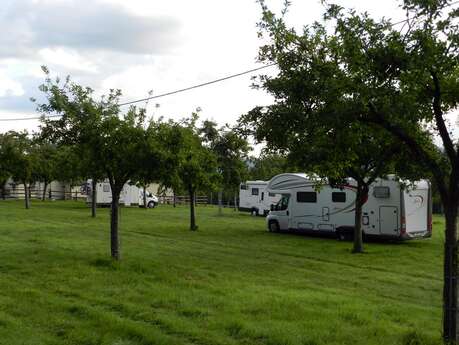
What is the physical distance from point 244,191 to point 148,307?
33.9 metres

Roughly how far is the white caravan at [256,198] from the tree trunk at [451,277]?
33.0 m

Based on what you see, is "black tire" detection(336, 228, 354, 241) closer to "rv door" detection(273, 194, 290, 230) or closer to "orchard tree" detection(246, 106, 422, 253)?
"rv door" detection(273, 194, 290, 230)

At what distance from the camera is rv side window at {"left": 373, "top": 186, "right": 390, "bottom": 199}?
21.0 m

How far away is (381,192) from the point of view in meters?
21.1

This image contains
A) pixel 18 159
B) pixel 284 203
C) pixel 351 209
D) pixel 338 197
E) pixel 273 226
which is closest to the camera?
pixel 351 209

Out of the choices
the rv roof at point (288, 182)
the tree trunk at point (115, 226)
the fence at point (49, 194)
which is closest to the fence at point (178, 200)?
the fence at point (49, 194)

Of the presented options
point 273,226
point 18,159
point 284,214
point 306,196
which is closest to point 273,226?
point 273,226

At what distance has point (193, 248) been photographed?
17.7 metres

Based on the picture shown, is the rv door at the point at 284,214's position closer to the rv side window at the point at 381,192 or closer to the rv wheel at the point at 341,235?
the rv wheel at the point at 341,235

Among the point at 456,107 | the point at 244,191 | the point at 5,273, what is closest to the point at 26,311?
the point at 5,273

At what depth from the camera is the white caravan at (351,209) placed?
2069 centimetres

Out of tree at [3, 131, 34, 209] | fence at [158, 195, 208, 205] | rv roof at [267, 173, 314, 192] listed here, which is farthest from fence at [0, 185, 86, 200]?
rv roof at [267, 173, 314, 192]

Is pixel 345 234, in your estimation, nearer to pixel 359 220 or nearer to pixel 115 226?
pixel 359 220

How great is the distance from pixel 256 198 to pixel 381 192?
20355mm
